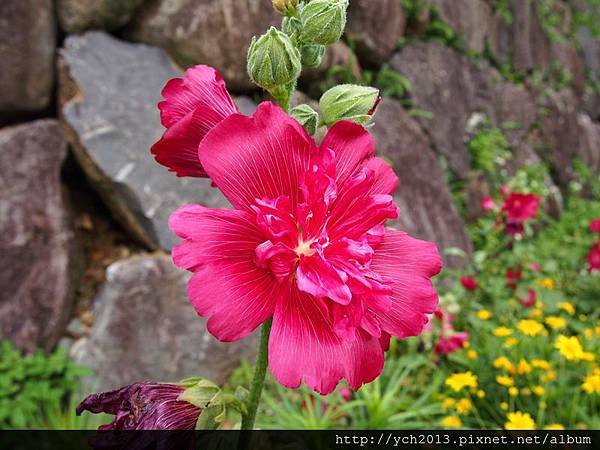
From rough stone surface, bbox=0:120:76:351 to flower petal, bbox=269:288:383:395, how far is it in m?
1.87

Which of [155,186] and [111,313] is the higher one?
[155,186]

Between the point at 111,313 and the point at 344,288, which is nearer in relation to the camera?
the point at 344,288

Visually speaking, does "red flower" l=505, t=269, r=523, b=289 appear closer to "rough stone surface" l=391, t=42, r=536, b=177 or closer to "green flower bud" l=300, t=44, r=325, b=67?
A: "rough stone surface" l=391, t=42, r=536, b=177

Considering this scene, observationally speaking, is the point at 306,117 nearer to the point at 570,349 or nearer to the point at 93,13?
the point at 570,349

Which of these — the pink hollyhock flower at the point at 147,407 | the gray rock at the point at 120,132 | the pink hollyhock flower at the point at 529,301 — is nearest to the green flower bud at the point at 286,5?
the pink hollyhock flower at the point at 147,407

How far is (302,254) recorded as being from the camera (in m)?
0.72

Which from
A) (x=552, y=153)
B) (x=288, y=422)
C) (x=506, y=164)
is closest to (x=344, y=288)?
(x=288, y=422)

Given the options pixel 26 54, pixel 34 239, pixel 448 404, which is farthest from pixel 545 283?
pixel 26 54

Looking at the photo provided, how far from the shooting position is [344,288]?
26.3 inches

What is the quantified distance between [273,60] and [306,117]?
9 cm

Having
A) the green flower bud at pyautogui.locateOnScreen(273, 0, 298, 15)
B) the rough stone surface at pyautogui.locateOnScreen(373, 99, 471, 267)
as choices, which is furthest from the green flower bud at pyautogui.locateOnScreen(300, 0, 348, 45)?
the rough stone surface at pyautogui.locateOnScreen(373, 99, 471, 267)

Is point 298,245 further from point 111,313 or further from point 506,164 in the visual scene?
point 506,164

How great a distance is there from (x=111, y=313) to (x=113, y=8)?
1.40 metres

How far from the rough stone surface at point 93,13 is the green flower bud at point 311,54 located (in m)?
1.98
